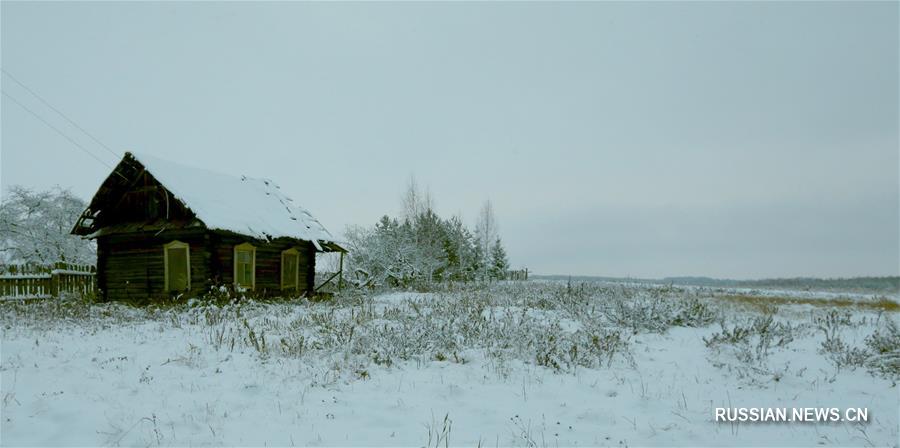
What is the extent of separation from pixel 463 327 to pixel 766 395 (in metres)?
4.57

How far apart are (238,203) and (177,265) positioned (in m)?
2.96

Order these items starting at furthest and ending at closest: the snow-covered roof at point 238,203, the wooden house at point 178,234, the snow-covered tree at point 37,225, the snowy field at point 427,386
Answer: the snow-covered tree at point 37,225 → the wooden house at point 178,234 → the snow-covered roof at point 238,203 → the snowy field at point 427,386

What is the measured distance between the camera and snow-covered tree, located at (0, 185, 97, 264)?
28.4 metres

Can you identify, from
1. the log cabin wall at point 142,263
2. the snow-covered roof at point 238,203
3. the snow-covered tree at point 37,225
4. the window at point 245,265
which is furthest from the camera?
the snow-covered tree at point 37,225

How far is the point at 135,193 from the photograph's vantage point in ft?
55.8

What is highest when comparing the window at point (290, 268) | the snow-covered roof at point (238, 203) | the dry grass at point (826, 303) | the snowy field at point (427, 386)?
the snow-covered roof at point (238, 203)

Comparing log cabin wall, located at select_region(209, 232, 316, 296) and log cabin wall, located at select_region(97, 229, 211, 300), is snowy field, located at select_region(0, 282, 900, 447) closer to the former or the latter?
log cabin wall, located at select_region(97, 229, 211, 300)

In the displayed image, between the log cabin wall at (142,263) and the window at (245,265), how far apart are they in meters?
1.17

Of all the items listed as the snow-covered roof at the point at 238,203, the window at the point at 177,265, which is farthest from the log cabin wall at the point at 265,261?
the window at the point at 177,265

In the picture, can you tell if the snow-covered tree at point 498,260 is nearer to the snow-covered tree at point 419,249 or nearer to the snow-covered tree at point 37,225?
the snow-covered tree at point 419,249

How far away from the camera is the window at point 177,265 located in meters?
16.1

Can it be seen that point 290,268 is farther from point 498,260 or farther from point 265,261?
point 498,260

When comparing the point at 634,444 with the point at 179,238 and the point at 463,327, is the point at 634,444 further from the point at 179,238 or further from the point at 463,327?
the point at 179,238

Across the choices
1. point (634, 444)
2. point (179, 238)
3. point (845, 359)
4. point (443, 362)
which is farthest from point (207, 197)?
point (845, 359)
